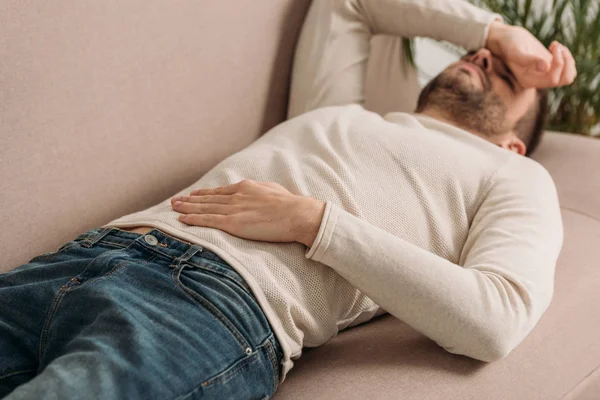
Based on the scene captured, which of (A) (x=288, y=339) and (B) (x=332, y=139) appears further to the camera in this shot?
(B) (x=332, y=139)

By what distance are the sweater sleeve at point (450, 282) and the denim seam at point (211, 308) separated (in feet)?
0.57

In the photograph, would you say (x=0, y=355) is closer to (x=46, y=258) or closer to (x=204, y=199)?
(x=46, y=258)

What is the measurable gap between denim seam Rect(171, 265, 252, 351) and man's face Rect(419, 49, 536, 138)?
2.54 ft

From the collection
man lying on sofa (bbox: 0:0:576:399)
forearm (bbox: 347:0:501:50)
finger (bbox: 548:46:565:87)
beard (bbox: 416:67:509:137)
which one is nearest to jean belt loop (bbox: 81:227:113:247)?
man lying on sofa (bbox: 0:0:576:399)

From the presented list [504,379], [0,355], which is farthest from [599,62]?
[0,355]

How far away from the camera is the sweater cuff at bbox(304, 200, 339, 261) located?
968 millimetres

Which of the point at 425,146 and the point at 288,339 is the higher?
the point at 425,146

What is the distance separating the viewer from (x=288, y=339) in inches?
37.7

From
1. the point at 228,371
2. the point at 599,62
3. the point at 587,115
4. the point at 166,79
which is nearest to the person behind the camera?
the point at 228,371

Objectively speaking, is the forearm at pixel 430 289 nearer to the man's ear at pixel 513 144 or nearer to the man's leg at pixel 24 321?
the man's leg at pixel 24 321

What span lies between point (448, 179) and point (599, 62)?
99 cm

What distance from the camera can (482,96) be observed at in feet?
4.61

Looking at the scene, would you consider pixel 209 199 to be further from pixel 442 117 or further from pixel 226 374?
pixel 442 117

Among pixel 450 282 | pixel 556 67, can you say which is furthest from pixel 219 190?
pixel 556 67
